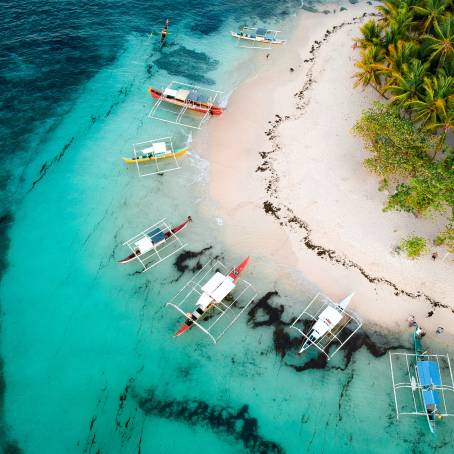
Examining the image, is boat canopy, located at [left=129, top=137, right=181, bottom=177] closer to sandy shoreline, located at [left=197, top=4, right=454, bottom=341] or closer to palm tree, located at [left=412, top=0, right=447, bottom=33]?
sandy shoreline, located at [left=197, top=4, right=454, bottom=341]

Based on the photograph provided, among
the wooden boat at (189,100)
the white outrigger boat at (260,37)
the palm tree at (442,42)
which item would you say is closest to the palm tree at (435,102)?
the palm tree at (442,42)

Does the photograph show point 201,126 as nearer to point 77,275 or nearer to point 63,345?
point 77,275

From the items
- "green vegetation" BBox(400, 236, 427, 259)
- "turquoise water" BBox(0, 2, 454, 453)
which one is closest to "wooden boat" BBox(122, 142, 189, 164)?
"turquoise water" BBox(0, 2, 454, 453)

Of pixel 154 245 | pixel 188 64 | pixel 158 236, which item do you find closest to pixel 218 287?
pixel 154 245

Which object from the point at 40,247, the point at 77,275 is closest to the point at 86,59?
the point at 40,247

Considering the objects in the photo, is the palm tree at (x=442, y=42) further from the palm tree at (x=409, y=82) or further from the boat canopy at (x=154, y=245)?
the boat canopy at (x=154, y=245)

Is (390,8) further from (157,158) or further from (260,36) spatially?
(157,158)
